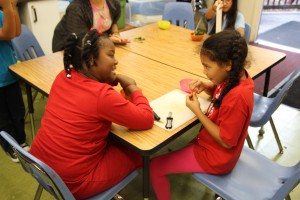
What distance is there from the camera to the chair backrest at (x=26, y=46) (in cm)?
203

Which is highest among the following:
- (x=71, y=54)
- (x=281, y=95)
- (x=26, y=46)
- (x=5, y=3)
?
(x=5, y=3)

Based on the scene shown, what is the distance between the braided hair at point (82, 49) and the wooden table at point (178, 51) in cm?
74

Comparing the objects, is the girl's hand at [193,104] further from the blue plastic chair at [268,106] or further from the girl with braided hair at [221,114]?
the blue plastic chair at [268,106]

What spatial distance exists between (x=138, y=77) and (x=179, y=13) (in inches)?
54.3

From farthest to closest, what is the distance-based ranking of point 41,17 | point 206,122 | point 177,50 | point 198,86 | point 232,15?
point 41,17 → point 232,15 → point 177,50 → point 198,86 → point 206,122

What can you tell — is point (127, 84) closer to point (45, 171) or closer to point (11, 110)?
point (45, 171)

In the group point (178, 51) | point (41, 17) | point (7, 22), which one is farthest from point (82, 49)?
point (41, 17)

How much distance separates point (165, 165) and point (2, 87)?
116cm

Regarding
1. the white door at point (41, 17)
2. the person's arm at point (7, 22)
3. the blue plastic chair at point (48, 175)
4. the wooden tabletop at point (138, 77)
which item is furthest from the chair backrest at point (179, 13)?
the blue plastic chair at point (48, 175)

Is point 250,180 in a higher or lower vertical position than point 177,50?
lower

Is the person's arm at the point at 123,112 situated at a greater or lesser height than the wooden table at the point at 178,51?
greater

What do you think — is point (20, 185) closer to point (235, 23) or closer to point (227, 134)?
point (227, 134)

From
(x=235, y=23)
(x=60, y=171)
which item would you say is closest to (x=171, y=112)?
(x=60, y=171)

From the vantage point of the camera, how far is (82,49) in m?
1.17
